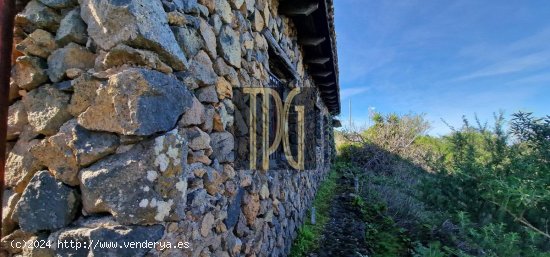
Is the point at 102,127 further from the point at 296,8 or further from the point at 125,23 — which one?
the point at 296,8

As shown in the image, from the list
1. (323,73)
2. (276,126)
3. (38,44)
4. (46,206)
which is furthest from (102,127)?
(323,73)

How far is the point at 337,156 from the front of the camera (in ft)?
47.0

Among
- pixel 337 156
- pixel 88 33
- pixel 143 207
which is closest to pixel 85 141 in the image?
pixel 143 207

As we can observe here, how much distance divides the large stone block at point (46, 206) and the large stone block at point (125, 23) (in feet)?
2.10

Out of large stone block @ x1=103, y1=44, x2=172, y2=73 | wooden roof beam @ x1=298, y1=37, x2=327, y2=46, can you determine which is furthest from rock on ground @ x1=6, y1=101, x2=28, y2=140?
wooden roof beam @ x1=298, y1=37, x2=327, y2=46

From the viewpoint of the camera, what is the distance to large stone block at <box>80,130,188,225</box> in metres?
1.24

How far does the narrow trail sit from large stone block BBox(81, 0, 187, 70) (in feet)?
11.1

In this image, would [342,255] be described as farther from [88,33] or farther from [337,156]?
[337,156]

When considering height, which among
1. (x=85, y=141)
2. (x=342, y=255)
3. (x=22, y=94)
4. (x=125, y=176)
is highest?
(x=22, y=94)

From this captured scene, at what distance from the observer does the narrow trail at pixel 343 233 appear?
13.3 feet

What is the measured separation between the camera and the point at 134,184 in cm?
125

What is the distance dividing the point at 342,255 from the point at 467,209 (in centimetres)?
170

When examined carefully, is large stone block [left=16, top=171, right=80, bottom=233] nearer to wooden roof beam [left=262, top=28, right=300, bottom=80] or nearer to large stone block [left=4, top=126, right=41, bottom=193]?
large stone block [left=4, top=126, right=41, bottom=193]

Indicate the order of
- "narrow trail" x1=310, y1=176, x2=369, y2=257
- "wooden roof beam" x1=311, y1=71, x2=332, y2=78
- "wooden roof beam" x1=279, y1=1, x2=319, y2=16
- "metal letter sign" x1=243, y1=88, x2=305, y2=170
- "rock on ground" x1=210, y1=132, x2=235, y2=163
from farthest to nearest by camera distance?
1. "wooden roof beam" x1=311, y1=71, x2=332, y2=78
2. "narrow trail" x1=310, y1=176, x2=369, y2=257
3. "wooden roof beam" x1=279, y1=1, x2=319, y2=16
4. "metal letter sign" x1=243, y1=88, x2=305, y2=170
5. "rock on ground" x1=210, y1=132, x2=235, y2=163
